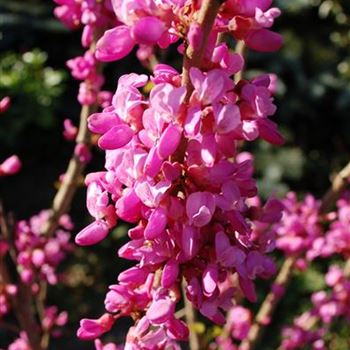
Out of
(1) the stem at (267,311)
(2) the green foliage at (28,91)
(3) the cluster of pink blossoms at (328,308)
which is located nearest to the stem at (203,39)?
(1) the stem at (267,311)

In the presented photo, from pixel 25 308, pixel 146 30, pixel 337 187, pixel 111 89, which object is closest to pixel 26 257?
pixel 25 308

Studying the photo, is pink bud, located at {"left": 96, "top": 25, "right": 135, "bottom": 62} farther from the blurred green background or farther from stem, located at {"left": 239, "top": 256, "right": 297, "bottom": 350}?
the blurred green background

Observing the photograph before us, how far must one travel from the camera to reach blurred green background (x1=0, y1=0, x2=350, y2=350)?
4699 millimetres

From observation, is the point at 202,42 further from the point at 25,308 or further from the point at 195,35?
the point at 25,308

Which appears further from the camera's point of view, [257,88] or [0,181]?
[0,181]

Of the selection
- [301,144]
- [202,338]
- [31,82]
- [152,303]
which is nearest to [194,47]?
[152,303]

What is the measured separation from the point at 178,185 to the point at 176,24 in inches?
8.7

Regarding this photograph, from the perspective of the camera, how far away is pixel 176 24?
2.75ft

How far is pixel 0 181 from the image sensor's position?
17.8ft

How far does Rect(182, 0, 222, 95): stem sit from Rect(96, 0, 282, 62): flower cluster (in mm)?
10

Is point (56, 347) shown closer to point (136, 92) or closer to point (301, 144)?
point (301, 144)

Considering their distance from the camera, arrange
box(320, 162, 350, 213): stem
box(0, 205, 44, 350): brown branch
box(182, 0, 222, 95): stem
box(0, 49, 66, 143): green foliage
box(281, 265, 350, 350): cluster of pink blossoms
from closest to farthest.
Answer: box(182, 0, 222, 95): stem
box(320, 162, 350, 213): stem
box(0, 205, 44, 350): brown branch
box(281, 265, 350, 350): cluster of pink blossoms
box(0, 49, 66, 143): green foliage

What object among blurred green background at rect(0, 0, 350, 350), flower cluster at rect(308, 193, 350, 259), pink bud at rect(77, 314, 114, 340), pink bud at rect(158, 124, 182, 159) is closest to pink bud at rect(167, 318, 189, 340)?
pink bud at rect(77, 314, 114, 340)

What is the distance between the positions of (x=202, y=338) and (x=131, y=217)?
109 centimetres
